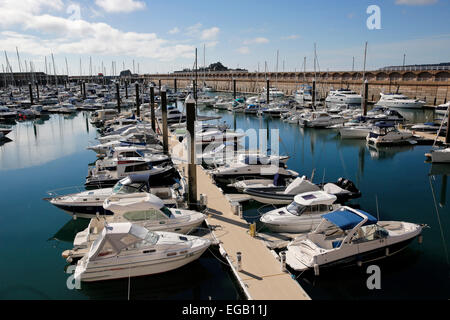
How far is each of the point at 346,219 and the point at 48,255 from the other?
39.4ft

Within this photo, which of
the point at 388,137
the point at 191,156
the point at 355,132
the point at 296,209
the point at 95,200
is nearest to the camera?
the point at 296,209

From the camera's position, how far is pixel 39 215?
19.2 m

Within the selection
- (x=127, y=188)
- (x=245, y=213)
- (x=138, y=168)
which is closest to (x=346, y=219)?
(x=245, y=213)

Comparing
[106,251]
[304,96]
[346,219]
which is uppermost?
[304,96]

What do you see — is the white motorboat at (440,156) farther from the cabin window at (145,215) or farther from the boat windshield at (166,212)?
the cabin window at (145,215)

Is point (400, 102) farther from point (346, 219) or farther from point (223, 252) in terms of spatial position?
point (223, 252)

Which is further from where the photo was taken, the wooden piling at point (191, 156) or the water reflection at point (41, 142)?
the water reflection at point (41, 142)

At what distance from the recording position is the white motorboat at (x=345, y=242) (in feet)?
41.6

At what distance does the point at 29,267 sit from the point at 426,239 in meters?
16.5

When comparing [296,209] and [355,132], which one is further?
[355,132]

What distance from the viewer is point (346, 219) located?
13.1 meters

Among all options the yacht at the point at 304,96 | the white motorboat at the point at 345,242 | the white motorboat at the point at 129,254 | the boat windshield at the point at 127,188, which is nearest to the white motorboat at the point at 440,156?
the white motorboat at the point at 345,242

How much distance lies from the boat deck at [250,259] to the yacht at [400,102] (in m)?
54.9
